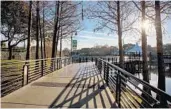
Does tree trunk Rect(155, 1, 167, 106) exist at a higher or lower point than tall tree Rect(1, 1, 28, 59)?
lower

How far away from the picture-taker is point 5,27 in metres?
36.9

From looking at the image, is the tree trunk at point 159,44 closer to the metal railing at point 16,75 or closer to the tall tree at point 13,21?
the metal railing at point 16,75

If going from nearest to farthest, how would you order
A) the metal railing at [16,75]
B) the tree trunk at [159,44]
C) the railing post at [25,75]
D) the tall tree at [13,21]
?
the metal railing at [16,75]
the railing post at [25,75]
the tree trunk at [159,44]
the tall tree at [13,21]

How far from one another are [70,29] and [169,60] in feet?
93.5

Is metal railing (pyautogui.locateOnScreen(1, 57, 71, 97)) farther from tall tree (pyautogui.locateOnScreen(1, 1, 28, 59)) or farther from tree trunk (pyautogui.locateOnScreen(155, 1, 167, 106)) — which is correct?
Result: tall tree (pyautogui.locateOnScreen(1, 1, 28, 59))

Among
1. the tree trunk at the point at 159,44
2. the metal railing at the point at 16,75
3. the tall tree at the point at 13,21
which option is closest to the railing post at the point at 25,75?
the metal railing at the point at 16,75

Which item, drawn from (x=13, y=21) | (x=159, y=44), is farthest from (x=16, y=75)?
(x=13, y=21)

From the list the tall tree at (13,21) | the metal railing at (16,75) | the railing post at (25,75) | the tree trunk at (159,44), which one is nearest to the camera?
the metal railing at (16,75)

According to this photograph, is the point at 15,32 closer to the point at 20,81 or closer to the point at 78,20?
the point at 78,20

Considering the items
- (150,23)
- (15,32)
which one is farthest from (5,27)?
(150,23)

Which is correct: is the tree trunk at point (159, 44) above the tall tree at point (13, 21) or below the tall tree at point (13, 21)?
below

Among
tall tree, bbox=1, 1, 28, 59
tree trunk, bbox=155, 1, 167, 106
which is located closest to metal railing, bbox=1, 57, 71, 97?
tree trunk, bbox=155, 1, 167, 106

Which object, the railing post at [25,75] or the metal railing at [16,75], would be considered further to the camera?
the railing post at [25,75]

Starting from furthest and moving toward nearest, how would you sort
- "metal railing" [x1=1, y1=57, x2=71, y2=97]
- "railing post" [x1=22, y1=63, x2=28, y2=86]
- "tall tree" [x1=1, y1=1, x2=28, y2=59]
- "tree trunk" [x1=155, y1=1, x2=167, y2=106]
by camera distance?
1. "tall tree" [x1=1, y1=1, x2=28, y2=59]
2. "tree trunk" [x1=155, y1=1, x2=167, y2=106]
3. "railing post" [x1=22, y1=63, x2=28, y2=86]
4. "metal railing" [x1=1, y1=57, x2=71, y2=97]
